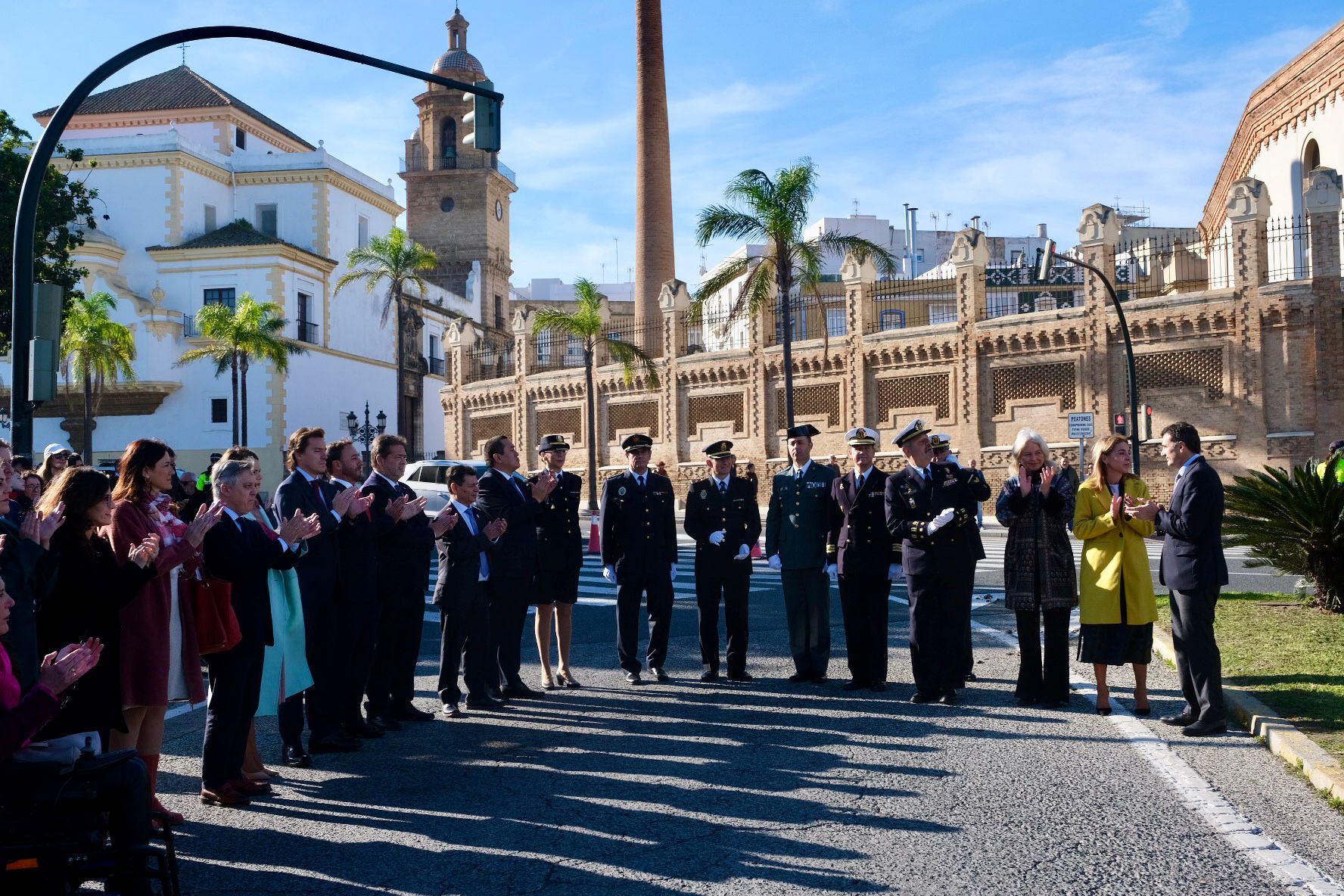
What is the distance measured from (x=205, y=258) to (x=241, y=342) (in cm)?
693

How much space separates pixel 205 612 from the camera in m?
6.59

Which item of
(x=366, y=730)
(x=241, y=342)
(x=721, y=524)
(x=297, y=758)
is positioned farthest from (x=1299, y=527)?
(x=241, y=342)

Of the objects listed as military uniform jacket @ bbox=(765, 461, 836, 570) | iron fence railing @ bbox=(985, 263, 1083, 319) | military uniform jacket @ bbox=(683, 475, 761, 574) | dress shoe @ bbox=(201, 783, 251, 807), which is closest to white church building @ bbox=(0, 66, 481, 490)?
iron fence railing @ bbox=(985, 263, 1083, 319)

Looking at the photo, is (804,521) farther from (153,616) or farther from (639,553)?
(153,616)

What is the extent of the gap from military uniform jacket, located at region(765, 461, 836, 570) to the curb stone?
345cm

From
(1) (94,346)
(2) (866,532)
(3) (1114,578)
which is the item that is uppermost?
(1) (94,346)

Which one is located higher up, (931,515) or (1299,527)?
(931,515)

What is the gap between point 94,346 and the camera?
4453cm

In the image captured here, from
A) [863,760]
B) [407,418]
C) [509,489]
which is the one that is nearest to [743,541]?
[509,489]

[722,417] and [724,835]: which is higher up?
[722,417]

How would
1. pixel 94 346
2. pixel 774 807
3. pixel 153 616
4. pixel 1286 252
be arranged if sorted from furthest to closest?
pixel 94 346, pixel 1286 252, pixel 774 807, pixel 153 616

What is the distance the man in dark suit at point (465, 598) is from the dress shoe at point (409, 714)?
20 centimetres

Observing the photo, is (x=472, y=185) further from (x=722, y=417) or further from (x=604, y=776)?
(x=604, y=776)

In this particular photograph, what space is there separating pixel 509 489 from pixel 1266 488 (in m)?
8.78
